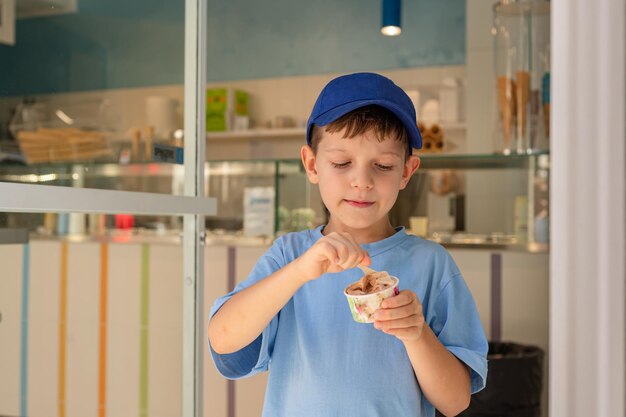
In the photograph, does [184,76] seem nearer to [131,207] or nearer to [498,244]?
[131,207]

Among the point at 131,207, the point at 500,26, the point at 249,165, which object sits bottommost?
the point at 131,207

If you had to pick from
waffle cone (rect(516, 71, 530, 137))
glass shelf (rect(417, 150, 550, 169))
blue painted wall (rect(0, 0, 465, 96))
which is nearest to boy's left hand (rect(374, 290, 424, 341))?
glass shelf (rect(417, 150, 550, 169))

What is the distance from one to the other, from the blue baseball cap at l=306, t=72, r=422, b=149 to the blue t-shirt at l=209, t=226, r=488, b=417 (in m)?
0.22

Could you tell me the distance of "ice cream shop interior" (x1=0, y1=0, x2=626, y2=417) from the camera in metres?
0.70

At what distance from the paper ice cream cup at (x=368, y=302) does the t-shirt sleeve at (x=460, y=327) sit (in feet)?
0.63

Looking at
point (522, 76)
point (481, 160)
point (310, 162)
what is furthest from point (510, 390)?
point (310, 162)

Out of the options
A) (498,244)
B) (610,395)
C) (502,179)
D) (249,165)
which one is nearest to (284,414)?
(610,395)

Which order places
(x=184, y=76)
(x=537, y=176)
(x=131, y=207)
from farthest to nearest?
(x=537, y=176) → (x=184, y=76) → (x=131, y=207)

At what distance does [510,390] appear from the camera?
8.13 ft

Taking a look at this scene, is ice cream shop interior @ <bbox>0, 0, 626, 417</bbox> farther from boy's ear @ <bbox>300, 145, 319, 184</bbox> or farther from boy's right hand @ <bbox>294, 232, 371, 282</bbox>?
boy's ear @ <bbox>300, 145, 319, 184</bbox>

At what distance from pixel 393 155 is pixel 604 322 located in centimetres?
49

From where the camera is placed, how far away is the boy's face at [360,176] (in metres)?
1.06

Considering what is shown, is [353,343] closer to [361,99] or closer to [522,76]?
[361,99]

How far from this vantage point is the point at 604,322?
2.23ft
